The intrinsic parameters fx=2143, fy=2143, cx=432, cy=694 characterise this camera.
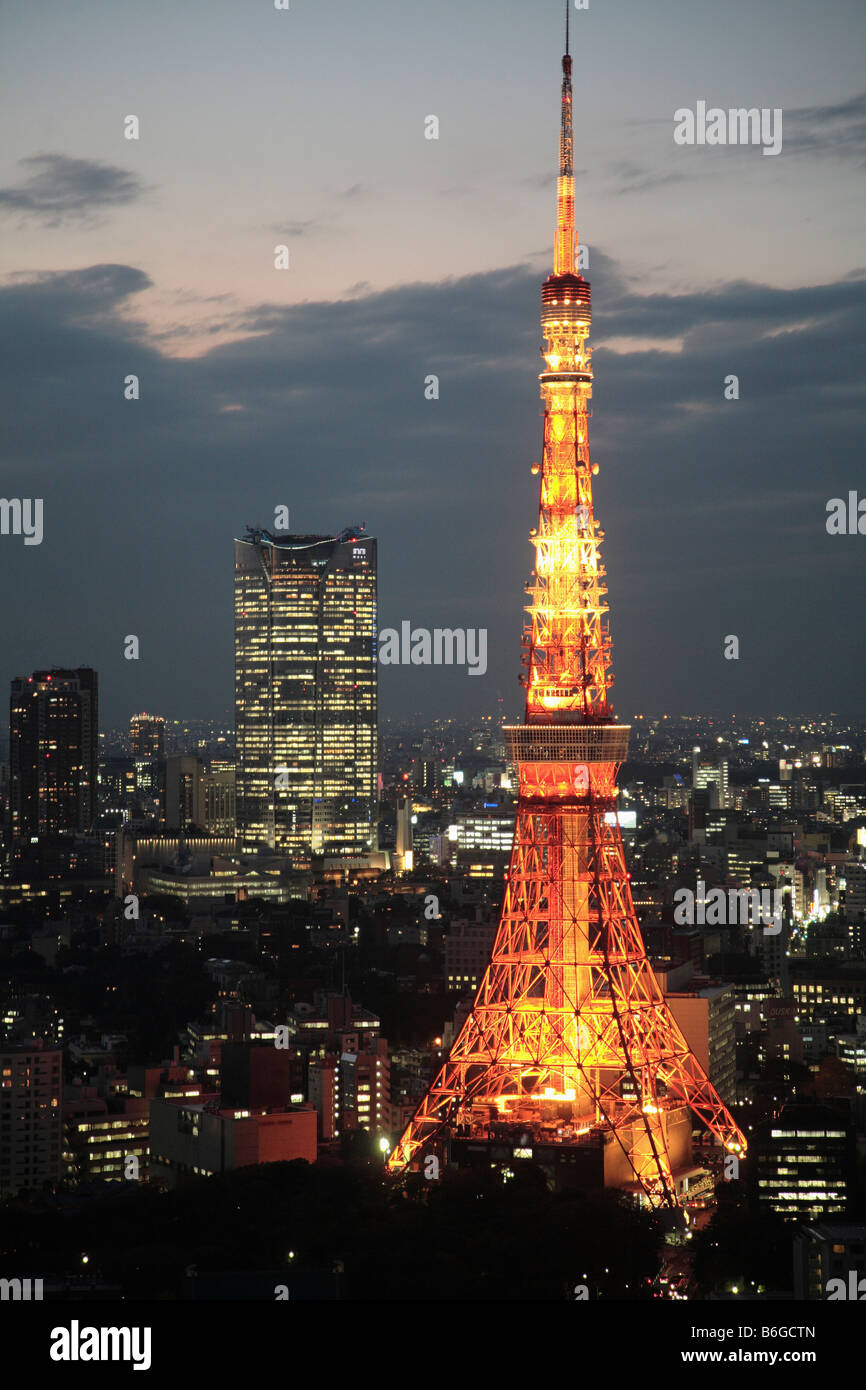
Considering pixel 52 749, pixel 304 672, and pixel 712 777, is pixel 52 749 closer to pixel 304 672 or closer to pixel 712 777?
pixel 304 672

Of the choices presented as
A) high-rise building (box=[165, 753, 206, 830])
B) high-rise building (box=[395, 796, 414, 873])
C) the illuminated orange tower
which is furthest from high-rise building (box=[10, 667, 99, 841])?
the illuminated orange tower

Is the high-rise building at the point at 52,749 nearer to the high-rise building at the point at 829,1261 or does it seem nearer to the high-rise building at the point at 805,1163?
the high-rise building at the point at 805,1163

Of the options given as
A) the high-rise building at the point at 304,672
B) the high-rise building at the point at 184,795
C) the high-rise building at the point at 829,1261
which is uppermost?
the high-rise building at the point at 304,672

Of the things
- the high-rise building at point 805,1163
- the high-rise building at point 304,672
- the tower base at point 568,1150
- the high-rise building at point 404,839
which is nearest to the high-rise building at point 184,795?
the high-rise building at point 304,672

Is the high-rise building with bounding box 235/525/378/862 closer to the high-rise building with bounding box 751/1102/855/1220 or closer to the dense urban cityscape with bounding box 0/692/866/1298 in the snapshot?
the dense urban cityscape with bounding box 0/692/866/1298

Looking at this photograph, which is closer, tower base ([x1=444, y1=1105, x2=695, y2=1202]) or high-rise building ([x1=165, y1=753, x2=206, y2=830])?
tower base ([x1=444, y1=1105, x2=695, y2=1202])

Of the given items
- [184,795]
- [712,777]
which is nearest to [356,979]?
[184,795]

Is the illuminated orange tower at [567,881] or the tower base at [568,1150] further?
the illuminated orange tower at [567,881]
